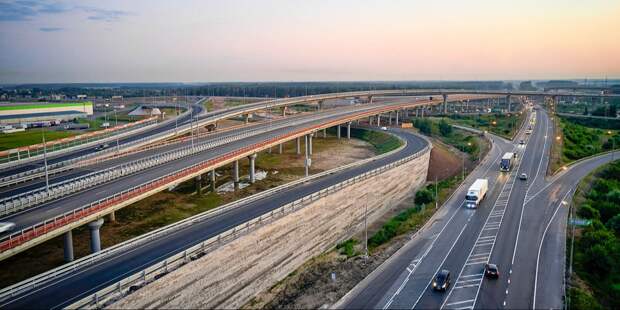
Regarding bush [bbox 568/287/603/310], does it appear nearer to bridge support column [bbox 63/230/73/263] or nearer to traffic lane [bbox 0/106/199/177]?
bridge support column [bbox 63/230/73/263]

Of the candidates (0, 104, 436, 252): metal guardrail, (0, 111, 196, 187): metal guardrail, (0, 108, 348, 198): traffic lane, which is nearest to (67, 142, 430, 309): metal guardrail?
(0, 104, 436, 252): metal guardrail

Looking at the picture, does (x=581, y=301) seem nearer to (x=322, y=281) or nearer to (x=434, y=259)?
(x=434, y=259)

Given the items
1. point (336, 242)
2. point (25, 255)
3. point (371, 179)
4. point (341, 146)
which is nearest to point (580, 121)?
point (341, 146)

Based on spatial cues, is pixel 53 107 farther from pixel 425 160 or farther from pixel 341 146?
pixel 425 160

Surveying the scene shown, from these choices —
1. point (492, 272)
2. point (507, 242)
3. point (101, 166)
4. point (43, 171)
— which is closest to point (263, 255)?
point (492, 272)

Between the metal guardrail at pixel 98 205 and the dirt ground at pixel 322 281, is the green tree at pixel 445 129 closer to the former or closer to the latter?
the metal guardrail at pixel 98 205

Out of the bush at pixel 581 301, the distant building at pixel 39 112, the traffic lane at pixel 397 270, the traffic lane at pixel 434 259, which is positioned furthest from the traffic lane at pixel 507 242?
the distant building at pixel 39 112
